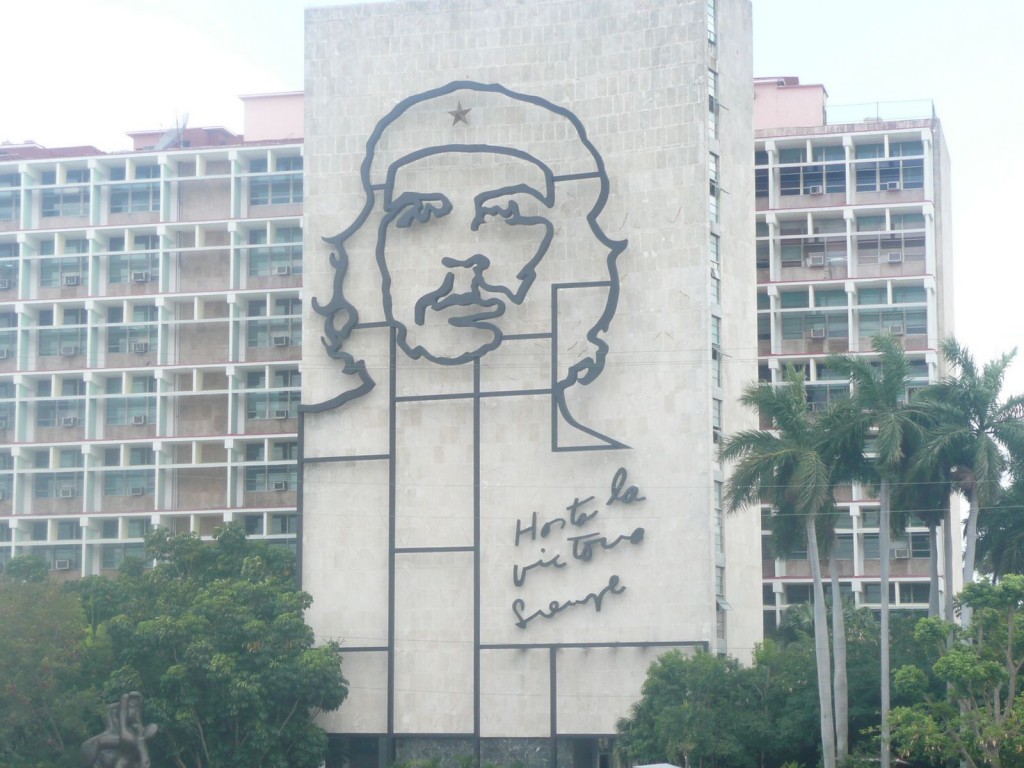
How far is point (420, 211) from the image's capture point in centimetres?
6134

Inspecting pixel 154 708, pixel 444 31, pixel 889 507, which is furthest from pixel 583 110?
pixel 154 708

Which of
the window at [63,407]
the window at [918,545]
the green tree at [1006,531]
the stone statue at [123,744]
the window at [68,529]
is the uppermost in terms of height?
the window at [63,407]

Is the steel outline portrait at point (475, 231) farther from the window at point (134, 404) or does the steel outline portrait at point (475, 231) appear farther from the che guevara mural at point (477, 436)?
the window at point (134, 404)

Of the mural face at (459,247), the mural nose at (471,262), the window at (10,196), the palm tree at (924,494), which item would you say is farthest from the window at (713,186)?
the window at (10,196)

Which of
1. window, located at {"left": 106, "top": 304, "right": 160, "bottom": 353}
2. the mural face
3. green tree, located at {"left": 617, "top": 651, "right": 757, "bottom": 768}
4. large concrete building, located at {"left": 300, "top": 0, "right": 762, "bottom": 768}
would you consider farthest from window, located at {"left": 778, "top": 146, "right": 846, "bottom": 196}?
green tree, located at {"left": 617, "top": 651, "right": 757, "bottom": 768}

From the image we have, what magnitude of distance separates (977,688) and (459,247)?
2515cm

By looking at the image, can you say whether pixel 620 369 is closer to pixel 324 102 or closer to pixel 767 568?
pixel 324 102

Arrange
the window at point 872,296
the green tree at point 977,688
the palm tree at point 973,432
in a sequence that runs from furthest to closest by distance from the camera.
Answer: the window at point 872,296 → the palm tree at point 973,432 → the green tree at point 977,688

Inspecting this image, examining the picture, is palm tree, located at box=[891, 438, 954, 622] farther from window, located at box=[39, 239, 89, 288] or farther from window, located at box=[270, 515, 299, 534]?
window, located at box=[39, 239, 89, 288]

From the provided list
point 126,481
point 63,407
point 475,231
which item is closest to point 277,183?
point 63,407

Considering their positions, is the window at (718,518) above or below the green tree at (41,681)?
above

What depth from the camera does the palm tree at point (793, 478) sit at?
50469 millimetres

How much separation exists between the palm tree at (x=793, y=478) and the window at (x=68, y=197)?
1815 inches

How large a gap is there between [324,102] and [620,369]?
596 inches
